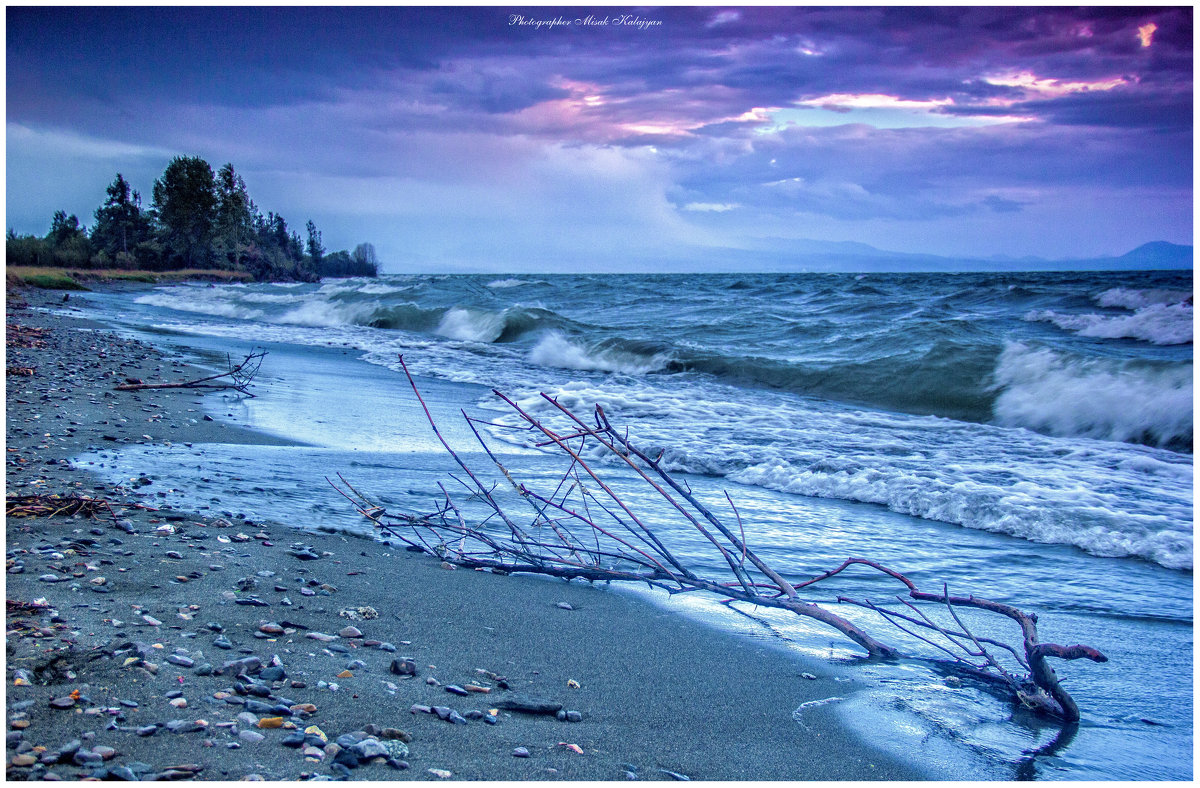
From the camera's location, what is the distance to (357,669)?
201cm

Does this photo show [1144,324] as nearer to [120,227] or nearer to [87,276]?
[87,276]

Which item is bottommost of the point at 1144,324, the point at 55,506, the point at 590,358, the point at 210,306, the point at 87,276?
the point at 55,506

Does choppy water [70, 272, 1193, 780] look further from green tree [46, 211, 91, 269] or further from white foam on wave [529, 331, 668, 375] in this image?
green tree [46, 211, 91, 269]

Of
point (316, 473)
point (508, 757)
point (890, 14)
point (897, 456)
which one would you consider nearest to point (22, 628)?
point (508, 757)

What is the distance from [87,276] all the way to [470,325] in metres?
32.3

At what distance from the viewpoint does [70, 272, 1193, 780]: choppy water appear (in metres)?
2.40

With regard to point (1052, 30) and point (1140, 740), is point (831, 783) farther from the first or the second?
point (1052, 30)

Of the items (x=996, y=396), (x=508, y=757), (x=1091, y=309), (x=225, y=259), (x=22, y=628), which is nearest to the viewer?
(x=508, y=757)

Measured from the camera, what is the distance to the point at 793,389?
10.7 metres

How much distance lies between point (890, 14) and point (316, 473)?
15.5 feet

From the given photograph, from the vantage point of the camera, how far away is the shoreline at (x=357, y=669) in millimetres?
1587

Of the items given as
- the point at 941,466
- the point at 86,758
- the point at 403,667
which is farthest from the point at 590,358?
the point at 86,758

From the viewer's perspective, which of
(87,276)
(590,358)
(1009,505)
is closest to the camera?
(1009,505)

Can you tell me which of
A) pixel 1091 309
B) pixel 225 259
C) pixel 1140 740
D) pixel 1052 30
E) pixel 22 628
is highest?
pixel 225 259
